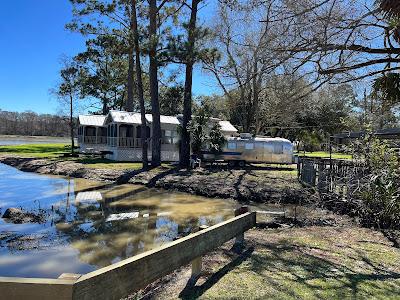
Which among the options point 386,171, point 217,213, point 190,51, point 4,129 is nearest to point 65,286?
point 386,171

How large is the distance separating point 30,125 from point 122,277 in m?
106

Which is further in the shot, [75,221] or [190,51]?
[190,51]

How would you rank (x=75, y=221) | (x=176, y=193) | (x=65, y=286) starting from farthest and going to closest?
1. (x=176, y=193)
2. (x=75, y=221)
3. (x=65, y=286)

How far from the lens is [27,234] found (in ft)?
32.4

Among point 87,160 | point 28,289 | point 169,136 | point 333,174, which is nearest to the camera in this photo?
point 28,289

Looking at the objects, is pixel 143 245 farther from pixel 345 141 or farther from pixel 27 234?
pixel 345 141

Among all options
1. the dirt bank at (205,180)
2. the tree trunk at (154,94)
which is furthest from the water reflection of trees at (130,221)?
the tree trunk at (154,94)

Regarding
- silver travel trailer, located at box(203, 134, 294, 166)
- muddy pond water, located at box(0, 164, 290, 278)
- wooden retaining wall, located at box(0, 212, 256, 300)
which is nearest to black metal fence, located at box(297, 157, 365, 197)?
muddy pond water, located at box(0, 164, 290, 278)

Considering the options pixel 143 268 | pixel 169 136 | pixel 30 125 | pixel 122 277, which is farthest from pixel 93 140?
pixel 30 125

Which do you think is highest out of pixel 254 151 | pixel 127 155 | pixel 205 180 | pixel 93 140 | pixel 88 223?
pixel 93 140

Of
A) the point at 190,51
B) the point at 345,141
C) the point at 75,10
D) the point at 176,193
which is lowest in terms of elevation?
the point at 176,193

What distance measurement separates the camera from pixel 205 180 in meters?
20.4

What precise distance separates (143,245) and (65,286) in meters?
6.31

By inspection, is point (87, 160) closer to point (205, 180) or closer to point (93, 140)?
point (93, 140)
